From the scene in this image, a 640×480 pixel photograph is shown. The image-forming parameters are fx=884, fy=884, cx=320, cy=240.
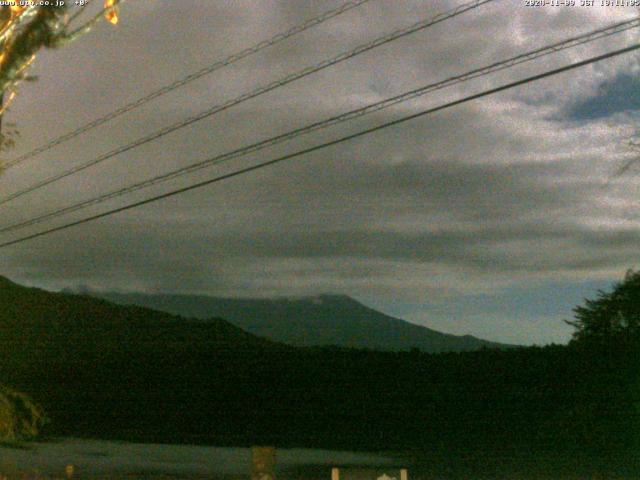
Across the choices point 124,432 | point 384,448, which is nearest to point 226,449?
point 384,448

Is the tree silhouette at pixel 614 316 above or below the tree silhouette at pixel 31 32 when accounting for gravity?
above

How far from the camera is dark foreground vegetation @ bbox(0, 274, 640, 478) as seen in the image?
32000 mm

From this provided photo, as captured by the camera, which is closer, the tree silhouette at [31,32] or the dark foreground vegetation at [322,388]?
the tree silhouette at [31,32]

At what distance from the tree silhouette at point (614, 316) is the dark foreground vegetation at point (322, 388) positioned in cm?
7

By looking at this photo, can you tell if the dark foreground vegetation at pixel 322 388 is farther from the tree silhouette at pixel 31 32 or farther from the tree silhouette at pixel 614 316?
the tree silhouette at pixel 31 32

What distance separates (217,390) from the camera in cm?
5306

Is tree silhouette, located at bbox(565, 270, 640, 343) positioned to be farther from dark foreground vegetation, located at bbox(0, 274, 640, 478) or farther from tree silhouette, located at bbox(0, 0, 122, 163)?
tree silhouette, located at bbox(0, 0, 122, 163)

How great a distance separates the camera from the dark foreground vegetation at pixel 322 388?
3200cm

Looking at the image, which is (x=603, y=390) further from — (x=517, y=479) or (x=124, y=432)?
(x=124, y=432)

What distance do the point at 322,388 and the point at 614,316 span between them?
1973cm

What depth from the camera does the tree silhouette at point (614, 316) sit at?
3325 cm

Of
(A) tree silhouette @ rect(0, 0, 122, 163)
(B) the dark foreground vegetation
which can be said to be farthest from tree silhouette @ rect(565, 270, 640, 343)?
(A) tree silhouette @ rect(0, 0, 122, 163)

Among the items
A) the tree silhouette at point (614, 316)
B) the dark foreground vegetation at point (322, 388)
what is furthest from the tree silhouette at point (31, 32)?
the tree silhouette at point (614, 316)

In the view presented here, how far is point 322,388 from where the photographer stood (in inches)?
1967
